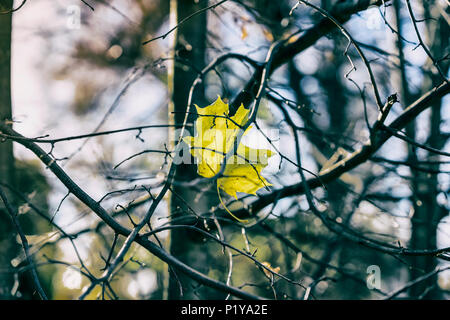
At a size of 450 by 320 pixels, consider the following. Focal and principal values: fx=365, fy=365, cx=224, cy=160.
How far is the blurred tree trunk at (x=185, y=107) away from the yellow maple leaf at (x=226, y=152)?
2.28 feet

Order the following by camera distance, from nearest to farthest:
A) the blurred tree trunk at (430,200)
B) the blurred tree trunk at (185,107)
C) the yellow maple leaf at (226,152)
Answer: the yellow maple leaf at (226,152)
the blurred tree trunk at (185,107)
the blurred tree trunk at (430,200)

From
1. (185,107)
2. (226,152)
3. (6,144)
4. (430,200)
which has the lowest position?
(226,152)

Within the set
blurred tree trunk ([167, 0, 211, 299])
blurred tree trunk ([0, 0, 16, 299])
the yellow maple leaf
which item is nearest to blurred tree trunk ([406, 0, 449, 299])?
blurred tree trunk ([167, 0, 211, 299])

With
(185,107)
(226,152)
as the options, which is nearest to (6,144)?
(185,107)

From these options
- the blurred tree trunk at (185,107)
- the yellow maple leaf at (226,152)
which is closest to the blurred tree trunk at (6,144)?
the blurred tree trunk at (185,107)

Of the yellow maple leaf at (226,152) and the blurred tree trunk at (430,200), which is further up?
the blurred tree trunk at (430,200)

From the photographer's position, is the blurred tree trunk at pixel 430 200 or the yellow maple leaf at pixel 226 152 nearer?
the yellow maple leaf at pixel 226 152

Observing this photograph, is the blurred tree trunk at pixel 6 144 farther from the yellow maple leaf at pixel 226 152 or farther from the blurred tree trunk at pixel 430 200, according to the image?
the blurred tree trunk at pixel 430 200

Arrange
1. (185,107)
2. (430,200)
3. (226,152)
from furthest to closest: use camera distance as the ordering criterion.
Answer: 1. (430,200)
2. (185,107)
3. (226,152)

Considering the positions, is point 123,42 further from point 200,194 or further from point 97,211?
point 97,211

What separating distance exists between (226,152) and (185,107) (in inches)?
41.8

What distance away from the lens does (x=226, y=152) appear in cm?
103

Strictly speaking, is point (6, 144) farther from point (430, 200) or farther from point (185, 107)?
point (430, 200)

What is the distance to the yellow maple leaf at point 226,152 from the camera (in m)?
1.06
